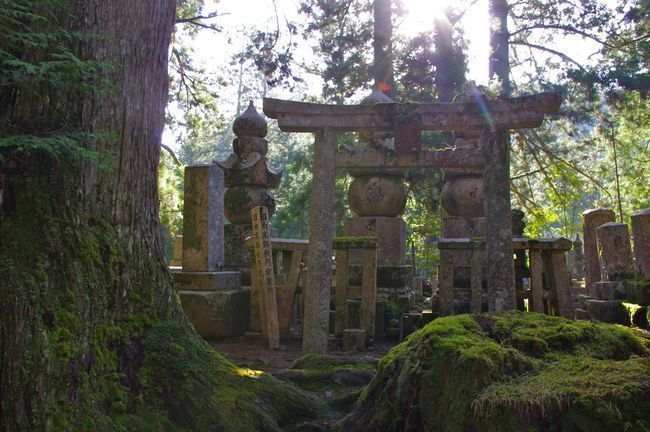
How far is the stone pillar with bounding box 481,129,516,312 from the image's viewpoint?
6.51m

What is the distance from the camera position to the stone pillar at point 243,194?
29.8 ft

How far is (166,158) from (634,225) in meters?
12.4

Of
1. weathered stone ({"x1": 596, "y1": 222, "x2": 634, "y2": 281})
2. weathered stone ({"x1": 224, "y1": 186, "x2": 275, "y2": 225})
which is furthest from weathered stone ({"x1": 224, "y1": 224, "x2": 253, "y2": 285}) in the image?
weathered stone ({"x1": 596, "y1": 222, "x2": 634, "y2": 281})

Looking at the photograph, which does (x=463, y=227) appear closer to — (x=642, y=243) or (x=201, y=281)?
(x=642, y=243)

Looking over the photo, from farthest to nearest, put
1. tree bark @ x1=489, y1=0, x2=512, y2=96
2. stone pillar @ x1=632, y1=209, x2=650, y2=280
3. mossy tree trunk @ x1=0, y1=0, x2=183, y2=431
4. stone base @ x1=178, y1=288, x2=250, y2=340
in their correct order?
1. tree bark @ x1=489, y1=0, x2=512, y2=96
2. stone pillar @ x1=632, y1=209, x2=650, y2=280
3. stone base @ x1=178, y1=288, x2=250, y2=340
4. mossy tree trunk @ x1=0, y1=0, x2=183, y2=431

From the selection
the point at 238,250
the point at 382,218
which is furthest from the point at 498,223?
the point at 238,250

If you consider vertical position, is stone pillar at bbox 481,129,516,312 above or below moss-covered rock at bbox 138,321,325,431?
above

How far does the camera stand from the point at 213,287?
7.68 m

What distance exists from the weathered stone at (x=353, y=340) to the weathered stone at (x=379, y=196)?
289cm

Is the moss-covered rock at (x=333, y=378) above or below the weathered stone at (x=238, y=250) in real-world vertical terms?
below

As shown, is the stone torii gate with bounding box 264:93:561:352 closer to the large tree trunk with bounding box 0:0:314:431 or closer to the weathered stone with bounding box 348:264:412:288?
the weathered stone with bounding box 348:264:412:288

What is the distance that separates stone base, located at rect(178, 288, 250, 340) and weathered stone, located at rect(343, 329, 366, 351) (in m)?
1.75

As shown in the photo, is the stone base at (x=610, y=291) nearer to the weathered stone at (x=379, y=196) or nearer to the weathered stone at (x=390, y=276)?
the weathered stone at (x=390, y=276)

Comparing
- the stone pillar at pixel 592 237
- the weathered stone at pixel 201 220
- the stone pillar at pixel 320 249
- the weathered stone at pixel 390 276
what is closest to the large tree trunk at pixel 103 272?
the stone pillar at pixel 320 249
